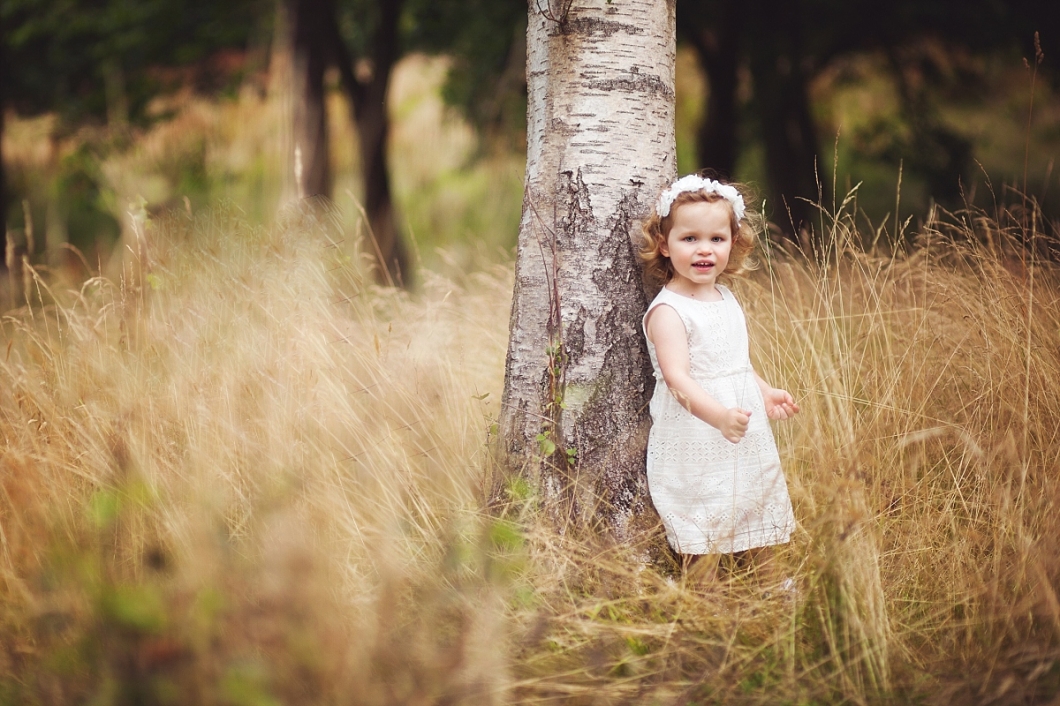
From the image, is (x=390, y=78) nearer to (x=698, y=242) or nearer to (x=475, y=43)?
(x=475, y=43)

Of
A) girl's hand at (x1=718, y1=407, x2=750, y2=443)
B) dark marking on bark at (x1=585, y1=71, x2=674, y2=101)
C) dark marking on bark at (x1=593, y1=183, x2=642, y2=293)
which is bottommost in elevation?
girl's hand at (x1=718, y1=407, x2=750, y2=443)

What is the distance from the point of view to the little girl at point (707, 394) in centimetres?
219

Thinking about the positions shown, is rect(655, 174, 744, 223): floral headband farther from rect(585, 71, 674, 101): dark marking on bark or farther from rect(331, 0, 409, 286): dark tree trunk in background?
rect(331, 0, 409, 286): dark tree trunk in background

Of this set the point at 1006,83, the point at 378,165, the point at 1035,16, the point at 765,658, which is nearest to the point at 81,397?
the point at 765,658

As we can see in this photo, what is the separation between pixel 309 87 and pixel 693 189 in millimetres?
5550

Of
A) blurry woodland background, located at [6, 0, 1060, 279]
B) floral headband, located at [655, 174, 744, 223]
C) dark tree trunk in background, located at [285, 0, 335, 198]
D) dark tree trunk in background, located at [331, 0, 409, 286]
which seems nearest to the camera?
floral headband, located at [655, 174, 744, 223]

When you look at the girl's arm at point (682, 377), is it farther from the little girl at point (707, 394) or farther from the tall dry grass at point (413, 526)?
the tall dry grass at point (413, 526)

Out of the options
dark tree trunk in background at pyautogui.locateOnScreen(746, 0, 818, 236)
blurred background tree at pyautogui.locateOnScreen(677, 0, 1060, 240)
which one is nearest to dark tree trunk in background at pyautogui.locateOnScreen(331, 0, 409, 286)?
blurred background tree at pyautogui.locateOnScreen(677, 0, 1060, 240)

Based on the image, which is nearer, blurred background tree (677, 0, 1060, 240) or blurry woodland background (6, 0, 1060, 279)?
blurry woodland background (6, 0, 1060, 279)

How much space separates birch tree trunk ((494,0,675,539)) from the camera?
2.26m

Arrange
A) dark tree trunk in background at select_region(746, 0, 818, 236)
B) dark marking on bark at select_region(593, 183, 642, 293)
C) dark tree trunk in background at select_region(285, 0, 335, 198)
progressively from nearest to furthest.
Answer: dark marking on bark at select_region(593, 183, 642, 293)
dark tree trunk in background at select_region(285, 0, 335, 198)
dark tree trunk in background at select_region(746, 0, 818, 236)

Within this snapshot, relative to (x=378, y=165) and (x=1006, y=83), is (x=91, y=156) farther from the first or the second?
(x=1006, y=83)

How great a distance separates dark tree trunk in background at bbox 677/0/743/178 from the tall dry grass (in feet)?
18.6

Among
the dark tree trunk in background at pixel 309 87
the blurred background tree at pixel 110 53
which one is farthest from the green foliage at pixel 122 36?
the dark tree trunk in background at pixel 309 87
